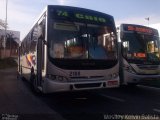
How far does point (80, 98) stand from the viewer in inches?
465

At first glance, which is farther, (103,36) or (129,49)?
(129,49)

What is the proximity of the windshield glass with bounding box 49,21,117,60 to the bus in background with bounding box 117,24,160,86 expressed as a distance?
2.96 metres

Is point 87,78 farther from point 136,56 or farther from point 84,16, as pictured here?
point 136,56

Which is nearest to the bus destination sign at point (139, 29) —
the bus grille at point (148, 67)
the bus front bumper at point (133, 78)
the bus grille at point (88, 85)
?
the bus grille at point (148, 67)

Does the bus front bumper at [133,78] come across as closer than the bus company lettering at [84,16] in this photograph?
No

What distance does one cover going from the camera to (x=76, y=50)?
32.1 feet

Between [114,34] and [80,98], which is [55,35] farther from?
[80,98]

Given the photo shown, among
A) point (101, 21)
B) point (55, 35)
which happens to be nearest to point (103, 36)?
point (101, 21)

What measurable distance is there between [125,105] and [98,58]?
1841 millimetres

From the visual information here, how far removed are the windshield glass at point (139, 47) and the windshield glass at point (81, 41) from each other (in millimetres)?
3005

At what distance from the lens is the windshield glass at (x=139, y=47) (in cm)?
1360

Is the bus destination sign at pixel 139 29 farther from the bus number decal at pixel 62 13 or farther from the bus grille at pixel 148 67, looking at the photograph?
the bus number decal at pixel 62 13

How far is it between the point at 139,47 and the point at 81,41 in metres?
4.70

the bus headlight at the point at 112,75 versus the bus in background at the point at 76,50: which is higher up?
the bus in background at the point at 76,50
